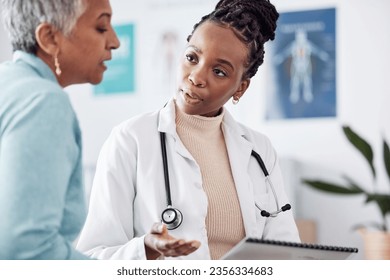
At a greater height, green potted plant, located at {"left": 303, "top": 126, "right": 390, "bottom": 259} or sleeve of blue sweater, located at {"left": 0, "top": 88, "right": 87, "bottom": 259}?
sleeve of blue sweater, located at {"left": 0, "top": 88, "right": 87, "bottom": 259}

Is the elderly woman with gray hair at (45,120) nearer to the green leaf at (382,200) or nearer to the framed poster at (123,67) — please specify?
the green leaf at (382,200)

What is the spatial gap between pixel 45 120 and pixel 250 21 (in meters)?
0.85

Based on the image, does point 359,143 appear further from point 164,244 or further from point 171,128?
point 164,244

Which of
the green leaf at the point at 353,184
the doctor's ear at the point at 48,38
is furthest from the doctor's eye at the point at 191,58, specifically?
the green leaf at the point at 353,184

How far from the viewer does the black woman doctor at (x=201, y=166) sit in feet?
4.68

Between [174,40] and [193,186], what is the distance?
2.55m

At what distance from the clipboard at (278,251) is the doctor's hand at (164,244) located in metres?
0.07

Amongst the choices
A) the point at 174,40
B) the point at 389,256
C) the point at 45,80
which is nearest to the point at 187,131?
the point at 45,80

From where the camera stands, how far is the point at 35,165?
2.76 ft

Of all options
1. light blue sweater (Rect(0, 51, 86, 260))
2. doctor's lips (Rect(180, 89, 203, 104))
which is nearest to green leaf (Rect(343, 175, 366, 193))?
doctor's lips (Rect(180, 89, 203, 104))

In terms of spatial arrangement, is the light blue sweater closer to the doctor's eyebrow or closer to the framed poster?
the doctor's eyebrow

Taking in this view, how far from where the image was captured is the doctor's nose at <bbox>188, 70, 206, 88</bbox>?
1.52m

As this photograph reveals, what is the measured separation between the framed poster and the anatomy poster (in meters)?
0.85

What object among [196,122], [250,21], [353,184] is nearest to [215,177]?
[196,122]
